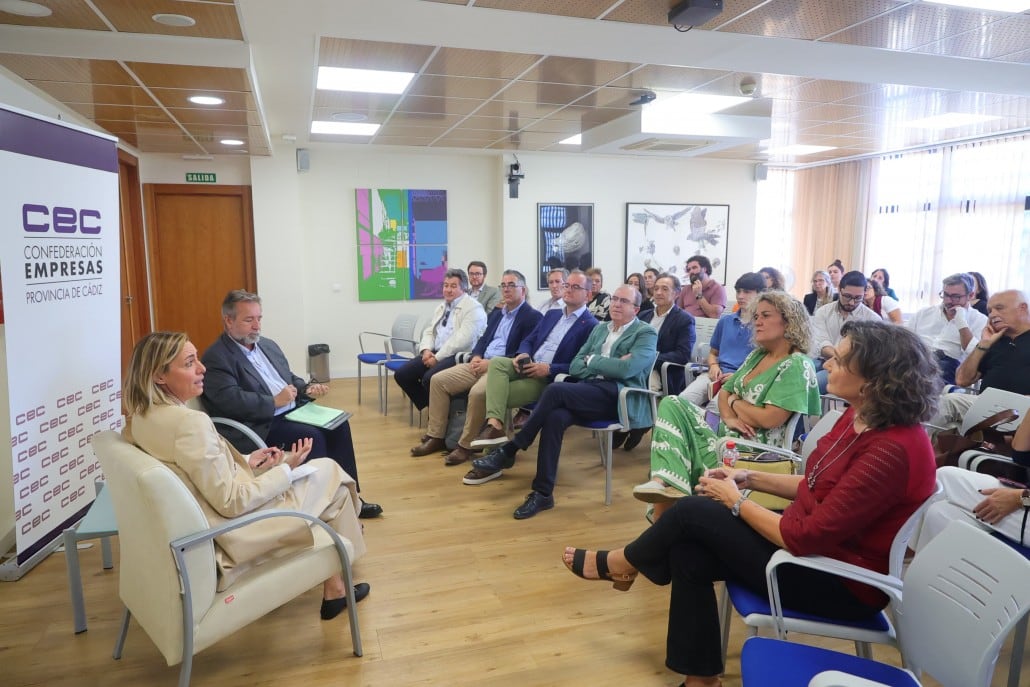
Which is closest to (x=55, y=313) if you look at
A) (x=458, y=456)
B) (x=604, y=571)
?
(x=458, y=456)

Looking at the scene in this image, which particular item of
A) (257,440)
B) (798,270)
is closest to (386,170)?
(257,440)

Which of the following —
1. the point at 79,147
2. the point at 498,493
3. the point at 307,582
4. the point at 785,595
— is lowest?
the point at 498,493

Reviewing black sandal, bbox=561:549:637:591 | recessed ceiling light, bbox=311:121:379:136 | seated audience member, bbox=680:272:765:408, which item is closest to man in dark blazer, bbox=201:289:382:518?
black sandal, bbox=561:549:637:591

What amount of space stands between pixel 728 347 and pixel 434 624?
2.81 m

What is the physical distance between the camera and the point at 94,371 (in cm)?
327

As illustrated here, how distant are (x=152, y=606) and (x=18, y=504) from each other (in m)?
1.26

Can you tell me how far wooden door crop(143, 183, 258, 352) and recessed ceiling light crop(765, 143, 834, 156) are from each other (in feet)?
21.4

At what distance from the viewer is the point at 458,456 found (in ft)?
15.3

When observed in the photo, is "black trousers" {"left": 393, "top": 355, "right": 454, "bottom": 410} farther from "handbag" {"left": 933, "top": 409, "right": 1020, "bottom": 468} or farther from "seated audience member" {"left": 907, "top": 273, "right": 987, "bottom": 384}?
"seated audience member" {"left": 907, "top": 273, "right": 987, "bottom": 384}

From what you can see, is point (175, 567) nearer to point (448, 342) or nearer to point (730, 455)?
point (730, 455)

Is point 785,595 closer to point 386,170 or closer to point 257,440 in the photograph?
point 257,440

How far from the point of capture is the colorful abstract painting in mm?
7973

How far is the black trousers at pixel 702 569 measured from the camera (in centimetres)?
196

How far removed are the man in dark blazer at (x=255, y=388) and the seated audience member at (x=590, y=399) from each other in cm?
96
